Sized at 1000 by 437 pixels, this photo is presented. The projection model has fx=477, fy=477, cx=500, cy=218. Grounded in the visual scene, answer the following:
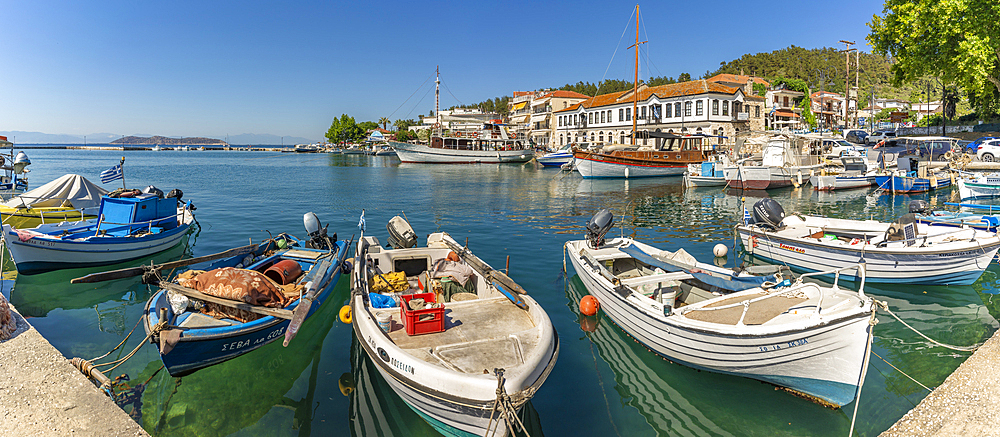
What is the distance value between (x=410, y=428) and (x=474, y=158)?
224 ft

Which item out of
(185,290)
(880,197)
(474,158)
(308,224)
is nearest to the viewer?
(185,290)

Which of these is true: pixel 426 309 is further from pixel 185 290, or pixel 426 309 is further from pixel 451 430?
pixel 185 290

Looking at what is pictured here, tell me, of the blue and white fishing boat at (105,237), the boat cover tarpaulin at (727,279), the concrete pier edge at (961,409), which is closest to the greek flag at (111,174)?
the blue and white fishing boat at (105,237)

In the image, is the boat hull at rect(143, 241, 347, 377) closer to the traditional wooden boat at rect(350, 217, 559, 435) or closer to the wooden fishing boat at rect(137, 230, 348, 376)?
the wooden fishing boat at rect(137, 230, 348, 376)

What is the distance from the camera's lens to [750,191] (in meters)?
32.8

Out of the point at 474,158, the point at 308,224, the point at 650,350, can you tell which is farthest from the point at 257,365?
the point at 474,158

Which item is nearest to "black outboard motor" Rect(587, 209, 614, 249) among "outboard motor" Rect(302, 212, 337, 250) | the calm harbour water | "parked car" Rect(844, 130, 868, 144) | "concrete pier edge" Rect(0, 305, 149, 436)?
the calm harbour water

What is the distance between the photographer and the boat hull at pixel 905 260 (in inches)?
417

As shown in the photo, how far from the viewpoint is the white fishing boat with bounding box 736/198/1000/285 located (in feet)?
34.9

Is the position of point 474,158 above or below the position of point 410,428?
above

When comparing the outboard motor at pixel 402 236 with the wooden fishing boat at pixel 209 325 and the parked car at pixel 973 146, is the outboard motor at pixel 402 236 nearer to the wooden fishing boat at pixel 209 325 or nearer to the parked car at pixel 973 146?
the wooden fishing boat at pixel 209 325

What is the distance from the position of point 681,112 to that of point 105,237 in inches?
2305

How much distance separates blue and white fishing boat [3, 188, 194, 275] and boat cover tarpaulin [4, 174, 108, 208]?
439 cm

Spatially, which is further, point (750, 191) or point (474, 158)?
point (474, 158)
